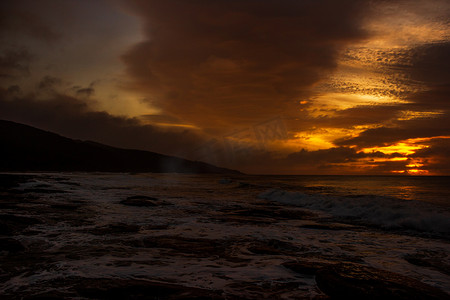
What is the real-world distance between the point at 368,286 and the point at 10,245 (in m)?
6.91

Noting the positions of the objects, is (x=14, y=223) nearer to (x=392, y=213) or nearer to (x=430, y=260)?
(x=430, y=260)

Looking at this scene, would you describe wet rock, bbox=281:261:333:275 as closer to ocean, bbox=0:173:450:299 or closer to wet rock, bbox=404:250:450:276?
ocean, bbox=0:173:450:299

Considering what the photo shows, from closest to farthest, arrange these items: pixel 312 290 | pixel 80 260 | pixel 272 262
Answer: pixel 312 290, pixel 80 260, pixel 272 262

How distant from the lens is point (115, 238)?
784 centimetres

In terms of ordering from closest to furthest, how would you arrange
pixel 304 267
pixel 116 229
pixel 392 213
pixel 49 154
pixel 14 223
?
pixel 304 267
pixel 14 223
pixel 116 229
pixel 392 213
pixel 49 154

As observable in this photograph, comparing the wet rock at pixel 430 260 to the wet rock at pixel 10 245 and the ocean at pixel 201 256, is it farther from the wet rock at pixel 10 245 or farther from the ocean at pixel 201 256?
the wet rock at pixel 10 245

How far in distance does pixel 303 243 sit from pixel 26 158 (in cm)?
14000

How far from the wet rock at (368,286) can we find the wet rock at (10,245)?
596cm

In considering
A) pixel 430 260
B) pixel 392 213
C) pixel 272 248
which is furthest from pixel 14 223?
pixel 392 213

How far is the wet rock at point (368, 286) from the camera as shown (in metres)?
4.18

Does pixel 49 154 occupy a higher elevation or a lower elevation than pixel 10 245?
higher

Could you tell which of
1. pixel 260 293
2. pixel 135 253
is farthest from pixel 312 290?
pixel 135 253

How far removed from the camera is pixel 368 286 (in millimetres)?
4398

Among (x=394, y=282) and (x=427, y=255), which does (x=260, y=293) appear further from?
(x=427, y=255)
